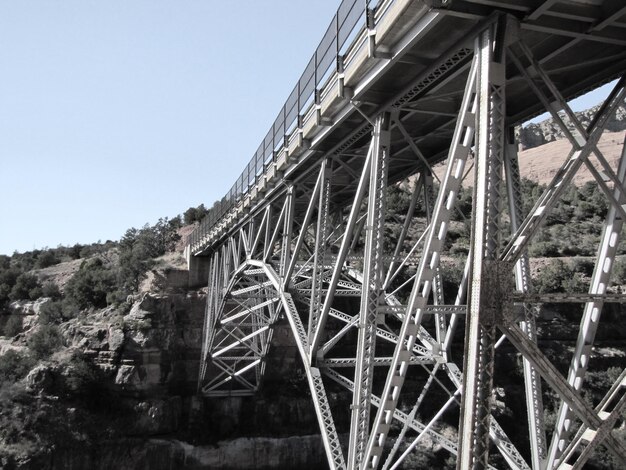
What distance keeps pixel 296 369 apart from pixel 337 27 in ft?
72.8

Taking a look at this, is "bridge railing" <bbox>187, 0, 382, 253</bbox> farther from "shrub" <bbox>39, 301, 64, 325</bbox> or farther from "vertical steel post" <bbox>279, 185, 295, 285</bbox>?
"shrub" <bbox>39, 301, 64, 325</bbox>

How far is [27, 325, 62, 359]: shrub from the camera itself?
2758 cm

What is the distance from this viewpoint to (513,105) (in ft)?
29.3

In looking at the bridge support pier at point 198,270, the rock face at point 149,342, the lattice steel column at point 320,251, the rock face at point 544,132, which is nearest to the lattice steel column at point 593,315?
the lattice steel column at point 320,251

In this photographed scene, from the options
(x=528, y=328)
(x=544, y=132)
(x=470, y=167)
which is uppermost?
(x=544, y=132)

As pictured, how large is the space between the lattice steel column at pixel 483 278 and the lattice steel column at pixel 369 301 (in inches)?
114

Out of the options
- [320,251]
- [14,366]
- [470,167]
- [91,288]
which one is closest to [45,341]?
[14,366]

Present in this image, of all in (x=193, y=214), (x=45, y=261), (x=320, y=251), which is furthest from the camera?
(x=193, y=214)

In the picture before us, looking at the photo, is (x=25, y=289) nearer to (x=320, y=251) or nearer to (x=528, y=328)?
(x=320, y=251)

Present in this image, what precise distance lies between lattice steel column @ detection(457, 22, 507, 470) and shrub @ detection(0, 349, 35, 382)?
85.1ft

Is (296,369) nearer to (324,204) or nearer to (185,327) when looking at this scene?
(185,327)

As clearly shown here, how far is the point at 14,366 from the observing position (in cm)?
2662

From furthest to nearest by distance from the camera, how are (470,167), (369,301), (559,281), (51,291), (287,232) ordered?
(51,291)
(559,281)
(287,232)
(470,167)
(369,301)

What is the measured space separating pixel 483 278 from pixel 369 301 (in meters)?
3.36
